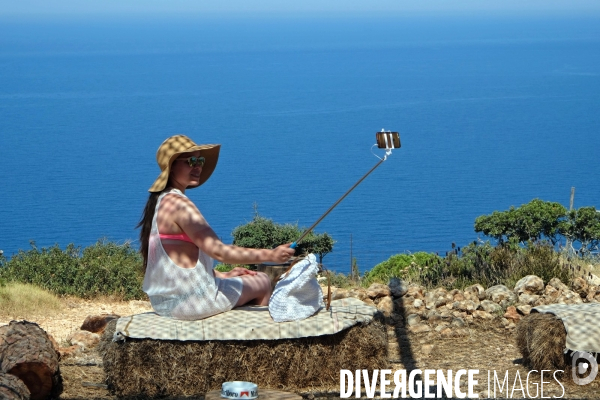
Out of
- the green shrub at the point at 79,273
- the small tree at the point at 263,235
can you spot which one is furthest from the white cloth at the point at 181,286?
the small tree at the point at 263,235

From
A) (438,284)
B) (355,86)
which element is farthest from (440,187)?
(438,284)

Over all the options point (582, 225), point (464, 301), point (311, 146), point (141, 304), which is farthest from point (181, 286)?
point (311, 146)

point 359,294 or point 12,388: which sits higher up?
point 359,294

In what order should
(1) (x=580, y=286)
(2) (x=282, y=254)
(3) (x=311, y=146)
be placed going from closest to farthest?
(2) (x=282, y=254)
(1) (x=580, y=286)
(3) (x=311, y=146)

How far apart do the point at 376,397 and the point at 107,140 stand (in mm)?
121932

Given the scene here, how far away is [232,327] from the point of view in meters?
5.39

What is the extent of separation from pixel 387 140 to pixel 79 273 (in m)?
5.05

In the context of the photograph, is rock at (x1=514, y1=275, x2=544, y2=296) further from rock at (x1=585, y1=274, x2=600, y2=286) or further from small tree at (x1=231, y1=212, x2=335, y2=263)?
small tree at (x1=231, y1=212, x2=335, y2=263)

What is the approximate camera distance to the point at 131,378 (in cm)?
543

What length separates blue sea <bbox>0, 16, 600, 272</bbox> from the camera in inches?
3243

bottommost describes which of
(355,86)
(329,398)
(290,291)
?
(329,398)

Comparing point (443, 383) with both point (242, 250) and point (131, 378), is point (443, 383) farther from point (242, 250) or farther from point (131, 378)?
point (131, 378)

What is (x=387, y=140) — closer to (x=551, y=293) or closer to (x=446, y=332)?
(x=446, y=332)

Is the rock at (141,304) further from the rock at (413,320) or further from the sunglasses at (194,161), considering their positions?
the sunglasses at (194,161)
